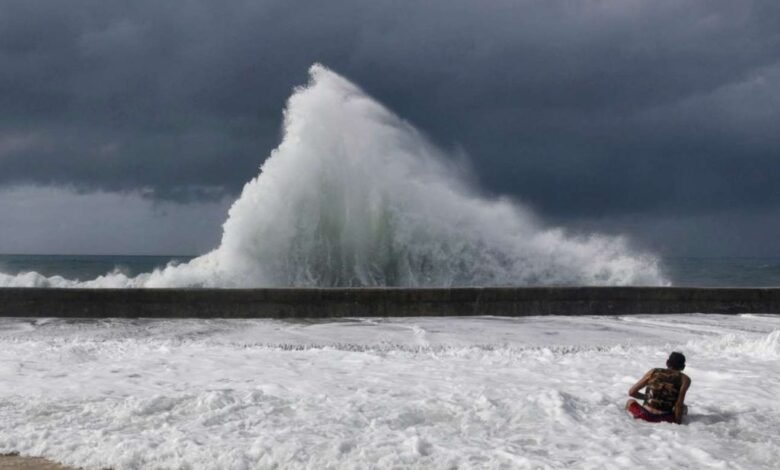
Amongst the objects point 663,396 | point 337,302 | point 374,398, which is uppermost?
point 337,302

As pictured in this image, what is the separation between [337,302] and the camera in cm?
1121

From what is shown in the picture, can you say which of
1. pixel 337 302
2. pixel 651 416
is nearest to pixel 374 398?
pixel 651 416

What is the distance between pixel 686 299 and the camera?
12.2 m

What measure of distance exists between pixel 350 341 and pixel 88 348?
9.43ft

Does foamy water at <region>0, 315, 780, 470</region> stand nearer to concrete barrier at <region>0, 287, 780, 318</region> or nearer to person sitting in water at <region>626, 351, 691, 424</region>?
person sitting in water at <region>626, 351, 691, 424</region>

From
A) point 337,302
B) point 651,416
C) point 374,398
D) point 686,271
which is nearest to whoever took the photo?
point 651,416

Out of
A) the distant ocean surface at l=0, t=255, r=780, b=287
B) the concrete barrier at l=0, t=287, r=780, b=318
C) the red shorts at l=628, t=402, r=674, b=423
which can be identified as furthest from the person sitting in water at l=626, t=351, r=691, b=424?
the distant ocean surface at l=0, t=255, r=780, b=287

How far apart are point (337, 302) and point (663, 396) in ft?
21.4

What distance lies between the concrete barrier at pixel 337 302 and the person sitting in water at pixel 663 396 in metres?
6.11

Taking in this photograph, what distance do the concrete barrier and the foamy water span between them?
1.30 m

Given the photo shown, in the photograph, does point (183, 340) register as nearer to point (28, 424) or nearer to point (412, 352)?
point (412, 352)

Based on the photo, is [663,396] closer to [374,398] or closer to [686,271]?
[374,398]

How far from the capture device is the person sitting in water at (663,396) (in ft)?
17.1

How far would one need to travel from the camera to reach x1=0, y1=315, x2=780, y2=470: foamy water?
4.43 meters
